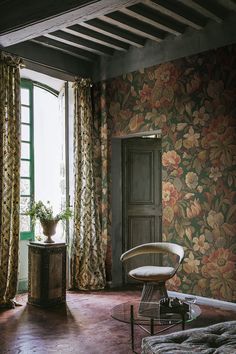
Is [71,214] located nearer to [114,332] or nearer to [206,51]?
[114,332]

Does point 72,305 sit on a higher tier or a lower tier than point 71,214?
lower

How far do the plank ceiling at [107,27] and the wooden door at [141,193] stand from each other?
1.43 metres

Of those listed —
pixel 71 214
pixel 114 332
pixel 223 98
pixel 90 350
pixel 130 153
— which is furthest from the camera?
pixel 130 153

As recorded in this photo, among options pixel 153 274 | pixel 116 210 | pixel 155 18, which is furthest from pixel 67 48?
pixel 153 274

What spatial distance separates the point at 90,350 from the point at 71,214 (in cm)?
261

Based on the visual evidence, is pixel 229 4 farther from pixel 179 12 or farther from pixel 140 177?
pixel 140 177

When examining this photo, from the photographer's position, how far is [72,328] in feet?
14.5

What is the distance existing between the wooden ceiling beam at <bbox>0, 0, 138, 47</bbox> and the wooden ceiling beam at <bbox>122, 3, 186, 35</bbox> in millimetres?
748

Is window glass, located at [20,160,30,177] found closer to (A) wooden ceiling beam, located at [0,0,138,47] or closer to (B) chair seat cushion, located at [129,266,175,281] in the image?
(A) wooden ceiling beam, located at [0,0,138,47]

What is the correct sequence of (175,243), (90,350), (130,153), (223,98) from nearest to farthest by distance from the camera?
(90,350)
(223,98)
(175,243)
(130,153)

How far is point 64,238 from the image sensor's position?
6.52 meters

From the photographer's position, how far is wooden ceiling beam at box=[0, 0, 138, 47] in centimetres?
420

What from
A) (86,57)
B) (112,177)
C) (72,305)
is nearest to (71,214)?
(112,177)

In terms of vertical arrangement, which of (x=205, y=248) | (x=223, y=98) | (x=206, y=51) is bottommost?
(x=205, y=248)
